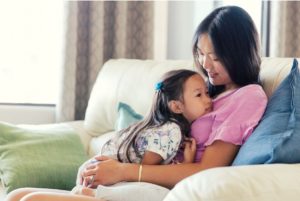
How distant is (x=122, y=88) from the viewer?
2615mm

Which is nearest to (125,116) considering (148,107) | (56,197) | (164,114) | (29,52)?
(148,107)

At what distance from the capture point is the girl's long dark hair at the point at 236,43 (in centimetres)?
Answer: 179

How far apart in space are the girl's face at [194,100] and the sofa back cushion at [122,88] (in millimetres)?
565

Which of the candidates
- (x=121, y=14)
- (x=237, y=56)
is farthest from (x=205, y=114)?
(x=121, y=14)

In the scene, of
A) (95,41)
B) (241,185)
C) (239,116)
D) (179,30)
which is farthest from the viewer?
(179,30)

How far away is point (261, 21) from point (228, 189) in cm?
234

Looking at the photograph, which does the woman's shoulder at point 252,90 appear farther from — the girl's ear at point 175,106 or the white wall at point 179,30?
the white wall at point 179,30

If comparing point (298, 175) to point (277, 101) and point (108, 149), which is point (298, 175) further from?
point (108, 149)

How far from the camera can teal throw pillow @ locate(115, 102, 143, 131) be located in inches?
92.4

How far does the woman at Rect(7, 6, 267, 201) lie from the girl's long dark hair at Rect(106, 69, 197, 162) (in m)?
0.05

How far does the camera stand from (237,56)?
179 cm

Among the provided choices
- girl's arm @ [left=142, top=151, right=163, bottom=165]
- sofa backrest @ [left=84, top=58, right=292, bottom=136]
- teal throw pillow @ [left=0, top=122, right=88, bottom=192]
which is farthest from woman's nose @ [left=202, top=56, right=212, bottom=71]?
teal throw pillow @ [left=0, top=122, right=88, bottom=192]

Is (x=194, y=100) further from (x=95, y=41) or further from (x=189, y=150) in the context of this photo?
(x=95, y=41)

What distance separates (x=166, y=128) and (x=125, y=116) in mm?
633
